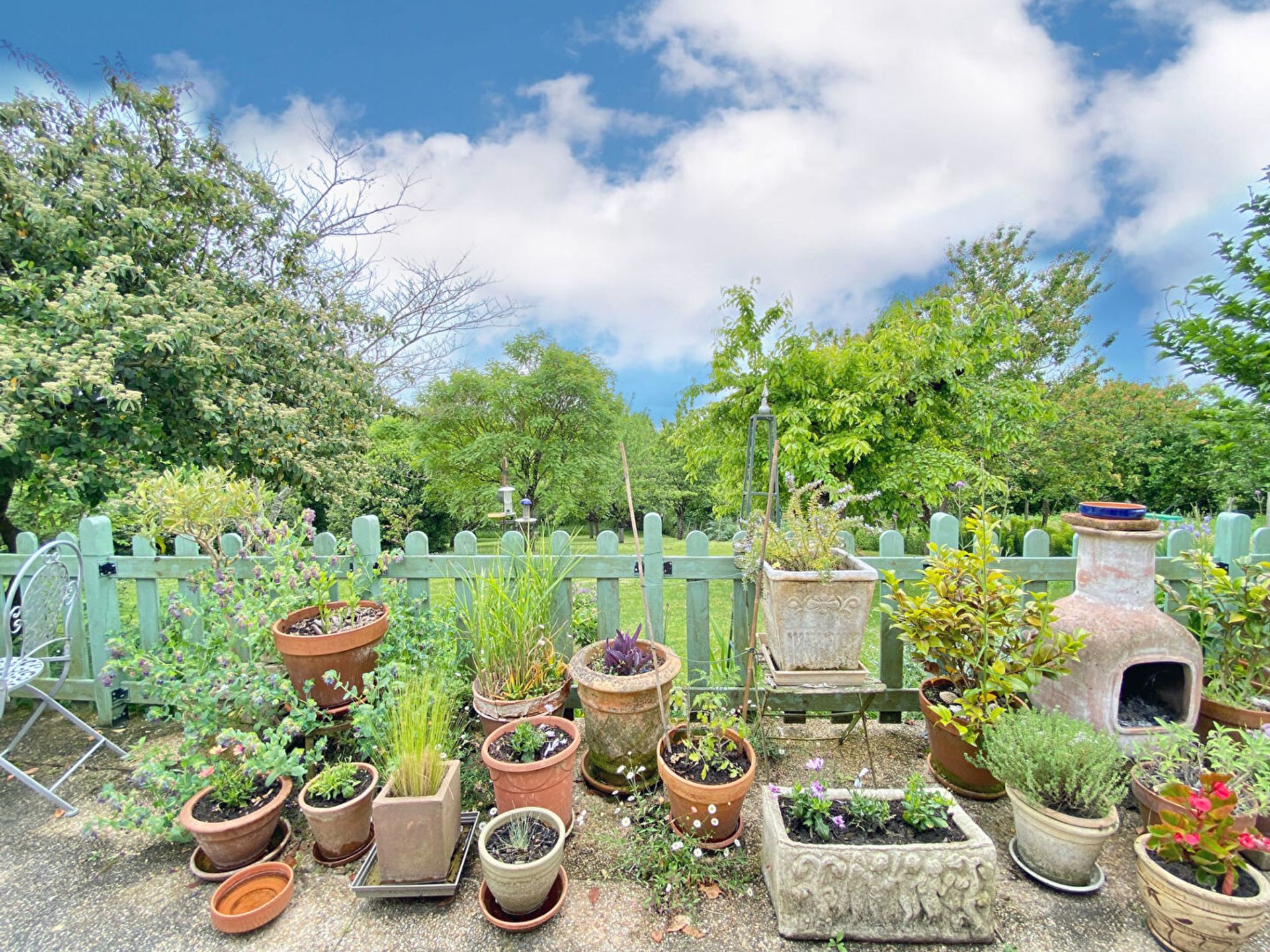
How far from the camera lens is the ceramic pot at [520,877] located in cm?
144

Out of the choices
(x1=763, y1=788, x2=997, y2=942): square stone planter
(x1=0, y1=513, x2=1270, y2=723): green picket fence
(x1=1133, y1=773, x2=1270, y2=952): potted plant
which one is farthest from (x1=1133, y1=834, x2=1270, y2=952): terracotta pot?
(x1=0, y1=513, x2=1270, y2=723): green picket fence

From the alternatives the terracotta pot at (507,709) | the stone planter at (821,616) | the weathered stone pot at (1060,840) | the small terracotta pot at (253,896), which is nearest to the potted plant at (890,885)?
the weathered stone pot at (1060,840)

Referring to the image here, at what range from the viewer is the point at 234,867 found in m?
1.74

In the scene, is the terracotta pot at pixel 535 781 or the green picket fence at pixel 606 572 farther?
the green picket fence at pixel 606 572

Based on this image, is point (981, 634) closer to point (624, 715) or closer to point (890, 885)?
point (890, 885)

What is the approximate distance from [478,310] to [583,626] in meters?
8.02

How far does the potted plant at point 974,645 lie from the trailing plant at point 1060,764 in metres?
0.15

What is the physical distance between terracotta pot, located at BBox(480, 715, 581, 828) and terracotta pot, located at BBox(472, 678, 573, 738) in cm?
17

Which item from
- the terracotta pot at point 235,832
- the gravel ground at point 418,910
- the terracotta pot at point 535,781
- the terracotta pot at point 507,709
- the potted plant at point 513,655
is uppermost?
the potted plant at point 513,655

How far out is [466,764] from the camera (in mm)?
2154

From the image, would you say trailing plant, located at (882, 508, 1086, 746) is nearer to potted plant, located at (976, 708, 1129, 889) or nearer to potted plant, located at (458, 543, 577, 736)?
potted plant, located at (976, 708, 1129, 889)

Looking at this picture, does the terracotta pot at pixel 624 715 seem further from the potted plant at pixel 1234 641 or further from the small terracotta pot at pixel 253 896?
the potted plant at pixel 1234 641

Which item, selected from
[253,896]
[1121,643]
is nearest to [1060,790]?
[1121,643]

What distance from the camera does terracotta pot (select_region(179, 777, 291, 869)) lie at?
1656 mm
